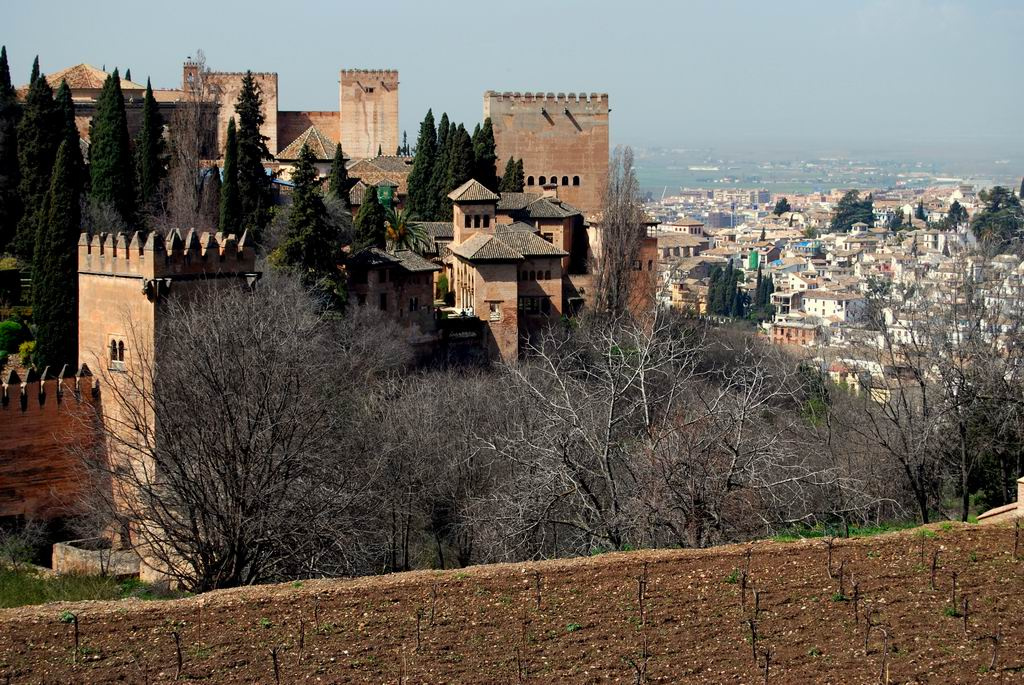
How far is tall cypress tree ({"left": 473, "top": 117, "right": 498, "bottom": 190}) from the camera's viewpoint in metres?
42.5

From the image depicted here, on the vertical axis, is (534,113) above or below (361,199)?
above

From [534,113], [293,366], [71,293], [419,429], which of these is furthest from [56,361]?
[534,113]

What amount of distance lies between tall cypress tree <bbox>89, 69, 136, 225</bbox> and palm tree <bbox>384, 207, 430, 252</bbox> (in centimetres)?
651

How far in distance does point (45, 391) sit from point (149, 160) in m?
15.1

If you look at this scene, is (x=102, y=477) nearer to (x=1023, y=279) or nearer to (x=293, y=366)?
(x=293, y=366)

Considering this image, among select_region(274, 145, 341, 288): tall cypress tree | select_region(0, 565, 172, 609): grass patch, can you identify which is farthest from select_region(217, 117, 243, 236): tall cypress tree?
→ select_region(0, 565, 172, 609): grass patch

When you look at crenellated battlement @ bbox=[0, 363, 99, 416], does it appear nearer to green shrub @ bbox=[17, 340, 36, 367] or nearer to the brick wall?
the brick wall

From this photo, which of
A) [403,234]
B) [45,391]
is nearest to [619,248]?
[403,234]

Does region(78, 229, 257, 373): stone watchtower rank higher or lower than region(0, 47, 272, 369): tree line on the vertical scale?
lower

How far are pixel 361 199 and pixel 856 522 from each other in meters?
23.2

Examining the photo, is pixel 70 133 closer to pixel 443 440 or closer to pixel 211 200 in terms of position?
pixel 211 200

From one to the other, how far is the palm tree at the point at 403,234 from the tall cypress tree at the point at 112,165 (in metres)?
6.51

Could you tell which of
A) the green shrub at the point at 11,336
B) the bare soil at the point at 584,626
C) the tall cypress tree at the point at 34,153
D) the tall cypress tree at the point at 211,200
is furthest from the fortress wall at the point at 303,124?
the bare soil at the point at 584,626

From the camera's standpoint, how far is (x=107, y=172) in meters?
33.0
